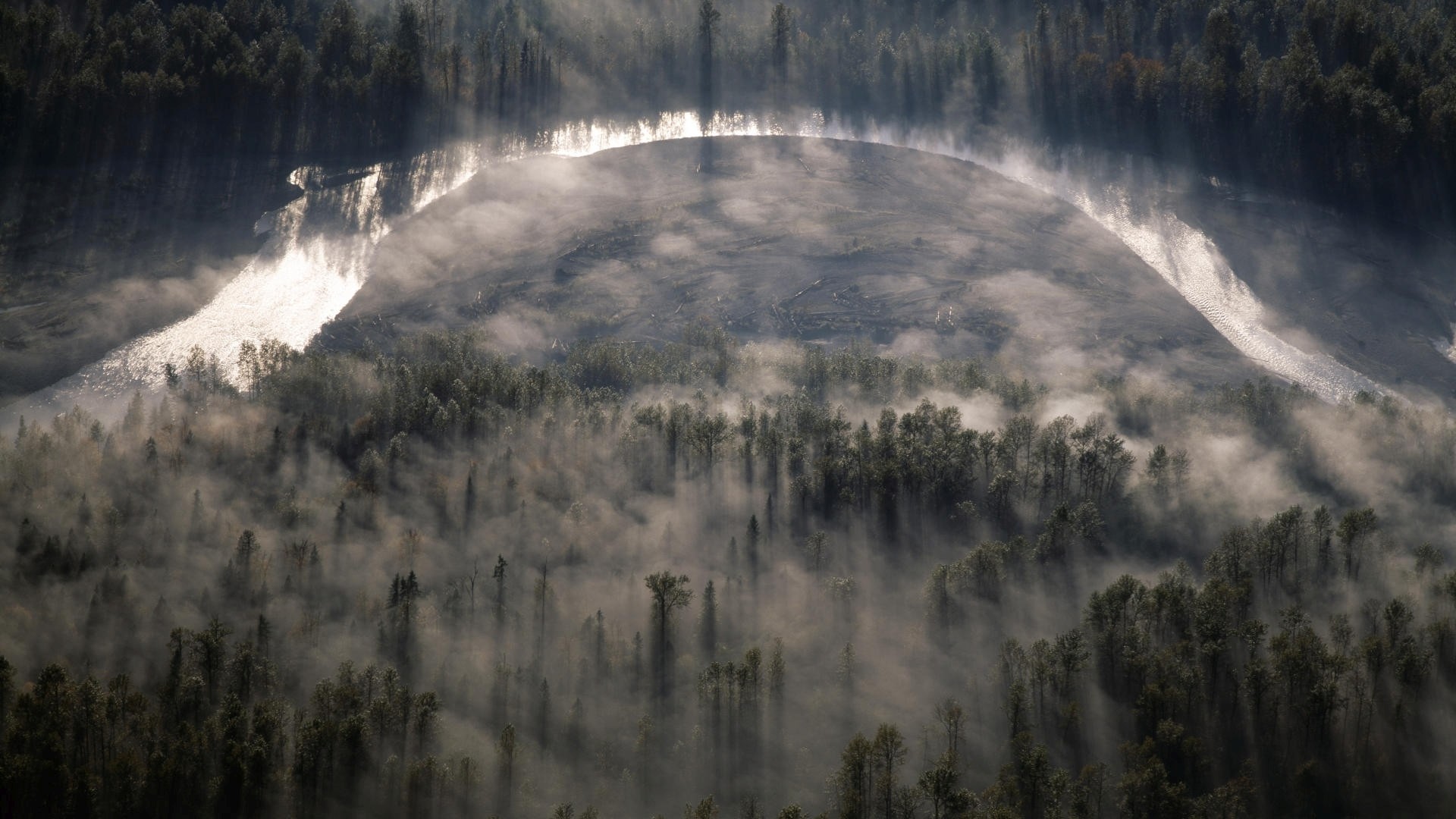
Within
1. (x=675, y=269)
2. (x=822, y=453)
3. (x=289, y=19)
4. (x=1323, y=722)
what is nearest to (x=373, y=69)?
(x=289, y=19)

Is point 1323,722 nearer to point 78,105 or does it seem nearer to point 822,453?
point 822,453

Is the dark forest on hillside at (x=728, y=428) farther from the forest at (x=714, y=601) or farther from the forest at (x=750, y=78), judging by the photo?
the forest at (x=750, y=78)

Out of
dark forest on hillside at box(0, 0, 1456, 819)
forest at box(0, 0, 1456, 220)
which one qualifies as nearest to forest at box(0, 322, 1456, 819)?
dark forest on hillside at box(0, 0, 1456, 819)

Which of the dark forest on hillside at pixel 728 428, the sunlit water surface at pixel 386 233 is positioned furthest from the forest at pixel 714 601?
the sunlit water surface at pixel 386 233

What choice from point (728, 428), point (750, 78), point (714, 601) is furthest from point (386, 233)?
point (714, 601)

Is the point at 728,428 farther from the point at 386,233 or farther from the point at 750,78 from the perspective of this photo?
the point at 750,78

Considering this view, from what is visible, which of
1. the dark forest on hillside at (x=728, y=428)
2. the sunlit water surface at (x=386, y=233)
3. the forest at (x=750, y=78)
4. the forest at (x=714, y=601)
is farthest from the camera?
the forest at (x=750, y=78)
